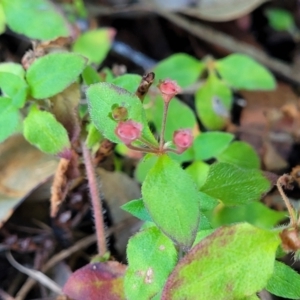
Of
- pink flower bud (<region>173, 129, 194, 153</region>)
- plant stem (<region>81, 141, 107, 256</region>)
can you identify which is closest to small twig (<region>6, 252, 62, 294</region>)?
plant stem (<region>81, 141, 107, 256</region>)

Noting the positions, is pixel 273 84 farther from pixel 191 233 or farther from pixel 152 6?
pixel 191 233

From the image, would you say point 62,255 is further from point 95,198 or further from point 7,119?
point 7,119

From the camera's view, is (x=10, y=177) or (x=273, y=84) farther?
(x=273, y=84)

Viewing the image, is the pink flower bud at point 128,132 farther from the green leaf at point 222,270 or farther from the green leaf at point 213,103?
the green leaf at point 213,103

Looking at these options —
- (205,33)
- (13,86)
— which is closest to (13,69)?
(13,86)

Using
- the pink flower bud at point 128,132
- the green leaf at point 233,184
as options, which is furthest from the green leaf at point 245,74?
the pink flower bud at point 128,132

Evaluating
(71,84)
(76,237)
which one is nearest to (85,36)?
(71,84)
